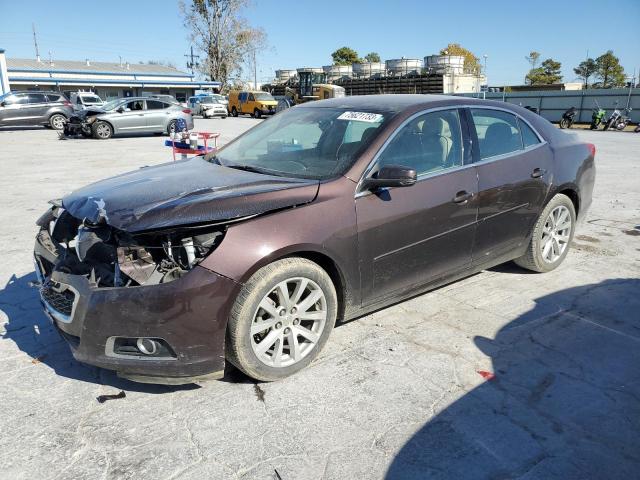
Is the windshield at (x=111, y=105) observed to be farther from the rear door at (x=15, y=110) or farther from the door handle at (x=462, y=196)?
the door handle at (x=462, y=196)

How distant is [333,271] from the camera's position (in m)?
3.21

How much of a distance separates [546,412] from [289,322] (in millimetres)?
1518

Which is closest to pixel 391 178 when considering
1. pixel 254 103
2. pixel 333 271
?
pixel 333 271

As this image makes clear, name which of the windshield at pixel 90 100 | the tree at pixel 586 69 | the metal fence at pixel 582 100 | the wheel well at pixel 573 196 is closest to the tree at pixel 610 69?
the tree at pixel 586 69

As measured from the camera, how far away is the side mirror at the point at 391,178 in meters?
3.16

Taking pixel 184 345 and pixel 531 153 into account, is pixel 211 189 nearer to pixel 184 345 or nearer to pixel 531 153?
pixel 184 345

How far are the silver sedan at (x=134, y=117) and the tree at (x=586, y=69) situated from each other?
6322 centimetres

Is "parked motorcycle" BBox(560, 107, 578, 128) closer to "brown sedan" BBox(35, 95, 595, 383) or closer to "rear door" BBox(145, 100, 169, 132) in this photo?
"rear door" BBox(145, 100, 169, 132)

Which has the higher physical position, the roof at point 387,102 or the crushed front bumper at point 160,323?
the roof at point 387,102

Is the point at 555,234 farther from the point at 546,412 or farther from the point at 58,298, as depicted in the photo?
the point at 58,298

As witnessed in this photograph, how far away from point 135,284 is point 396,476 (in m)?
1.63

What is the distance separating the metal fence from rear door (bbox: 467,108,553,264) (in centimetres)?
2385

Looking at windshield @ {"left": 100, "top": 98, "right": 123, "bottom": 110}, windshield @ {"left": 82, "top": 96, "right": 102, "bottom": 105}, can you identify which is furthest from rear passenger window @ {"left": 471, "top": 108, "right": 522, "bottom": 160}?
windshield @ {"left": 82, "top": 96, "right": 102, "bottom": 105}

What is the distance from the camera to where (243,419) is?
2707mm
